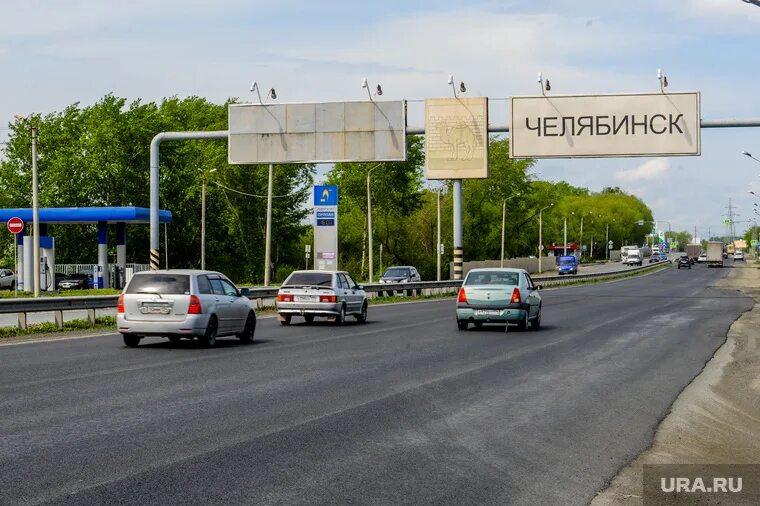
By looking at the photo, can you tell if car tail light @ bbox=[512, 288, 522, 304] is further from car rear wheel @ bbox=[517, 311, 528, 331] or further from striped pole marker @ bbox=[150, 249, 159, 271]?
striped pole marker @ bbox=[150, 249, 159, 271]

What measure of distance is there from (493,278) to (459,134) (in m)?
13.0

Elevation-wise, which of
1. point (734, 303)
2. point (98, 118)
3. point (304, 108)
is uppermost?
point (98, 118)

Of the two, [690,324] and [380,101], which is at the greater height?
[380,101]

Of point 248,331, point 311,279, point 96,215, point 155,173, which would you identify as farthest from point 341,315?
point 96,215

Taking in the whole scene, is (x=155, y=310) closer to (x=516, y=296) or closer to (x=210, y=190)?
(x=516, y=296)


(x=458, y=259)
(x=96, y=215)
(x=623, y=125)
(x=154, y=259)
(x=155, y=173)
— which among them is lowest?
(x=458, y=259)

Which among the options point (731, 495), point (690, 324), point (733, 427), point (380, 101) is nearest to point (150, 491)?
point (731, 495)

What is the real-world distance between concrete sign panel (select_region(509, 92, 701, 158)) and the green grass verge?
53.9 feet

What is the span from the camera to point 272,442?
32.7ft

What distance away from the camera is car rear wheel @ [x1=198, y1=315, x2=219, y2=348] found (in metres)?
22.2

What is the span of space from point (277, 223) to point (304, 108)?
61998 mm

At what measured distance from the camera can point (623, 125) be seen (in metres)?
38.0

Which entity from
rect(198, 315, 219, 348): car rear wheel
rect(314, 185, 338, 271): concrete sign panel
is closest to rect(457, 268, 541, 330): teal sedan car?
rect(198, 315, 219, 348): car rear wheel

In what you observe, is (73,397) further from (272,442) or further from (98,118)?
(98,118)
